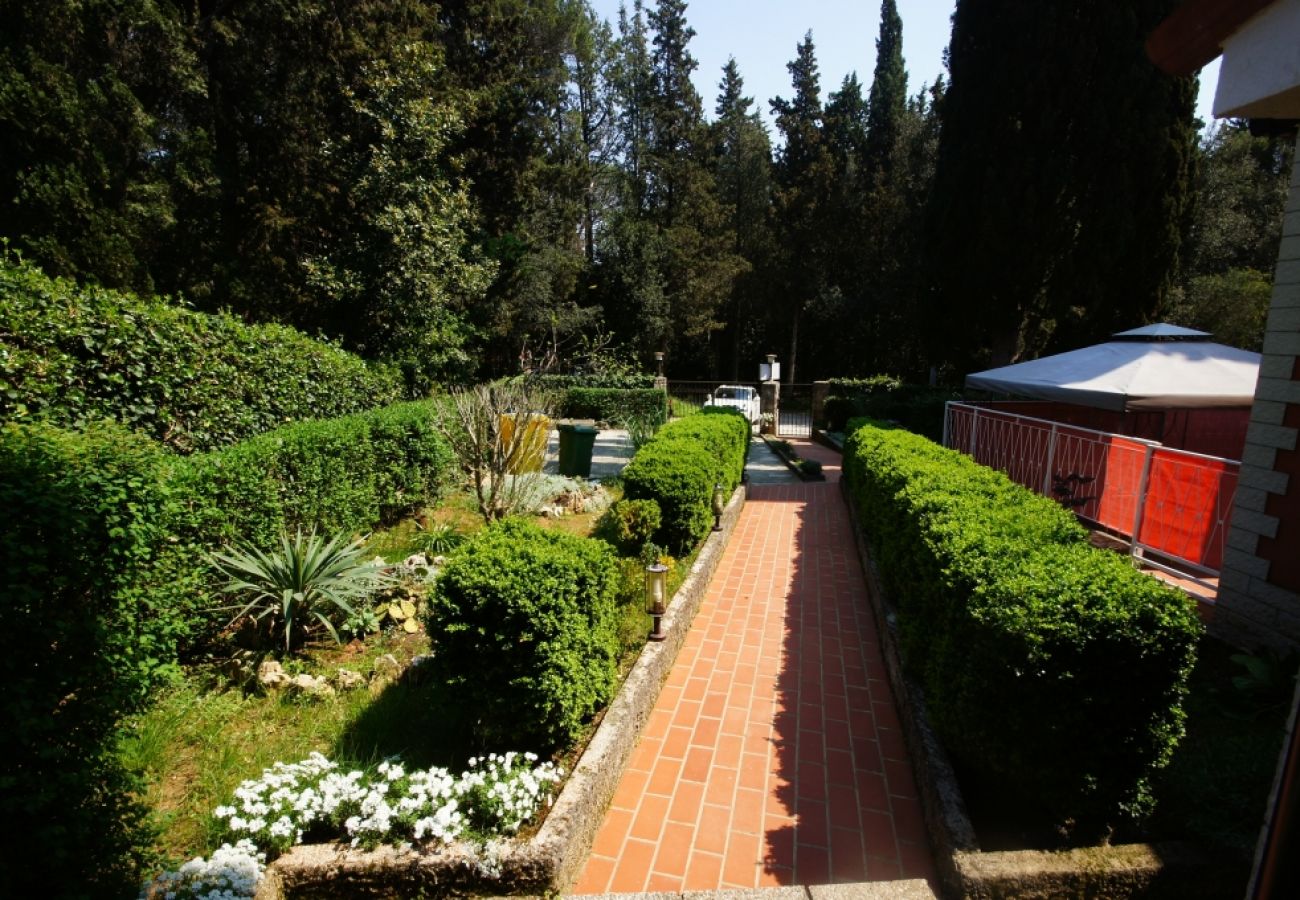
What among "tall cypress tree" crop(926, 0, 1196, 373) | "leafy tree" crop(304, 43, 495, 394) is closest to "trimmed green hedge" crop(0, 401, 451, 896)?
"leafy tree" crop(304, 43, 495, 394)

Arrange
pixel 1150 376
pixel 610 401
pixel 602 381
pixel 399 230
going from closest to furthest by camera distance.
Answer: pixel 1150 376 → pixel 399 230 → pixel 610 401 → pixel 602 381

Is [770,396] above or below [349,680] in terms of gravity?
above

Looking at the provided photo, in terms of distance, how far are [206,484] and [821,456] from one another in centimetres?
1304

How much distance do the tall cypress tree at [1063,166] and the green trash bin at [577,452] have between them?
486 inches

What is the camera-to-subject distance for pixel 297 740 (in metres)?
3.32

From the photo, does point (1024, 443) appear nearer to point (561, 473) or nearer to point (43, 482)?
point (561, 473)

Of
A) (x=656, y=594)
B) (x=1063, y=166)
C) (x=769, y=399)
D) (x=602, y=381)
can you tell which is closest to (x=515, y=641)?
(x=656, y=594)

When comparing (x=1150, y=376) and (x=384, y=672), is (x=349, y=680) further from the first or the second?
(x=1150, y=376)

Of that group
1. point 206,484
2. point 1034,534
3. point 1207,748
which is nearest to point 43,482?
point 206,484

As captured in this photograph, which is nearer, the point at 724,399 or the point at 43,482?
the point at 43,482

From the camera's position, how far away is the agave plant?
4125mm

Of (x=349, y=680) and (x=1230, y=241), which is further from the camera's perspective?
(x=1230, y=241)

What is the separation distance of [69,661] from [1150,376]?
30.3 ft

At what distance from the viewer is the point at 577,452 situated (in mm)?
10289
